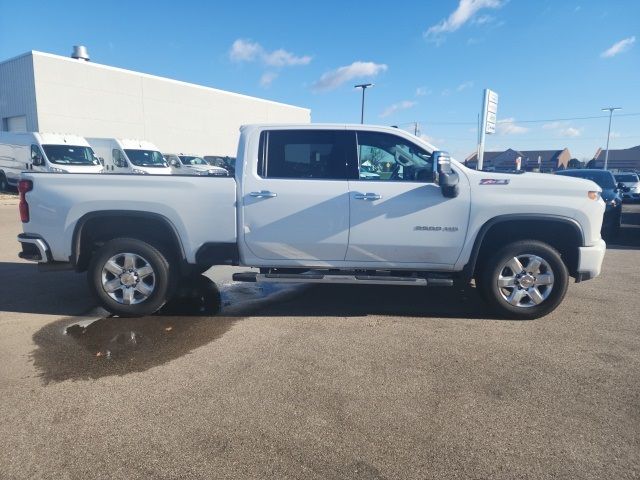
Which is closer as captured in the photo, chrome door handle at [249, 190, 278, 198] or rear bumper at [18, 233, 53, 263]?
chrome door handle at [249, 190, 278, 198]

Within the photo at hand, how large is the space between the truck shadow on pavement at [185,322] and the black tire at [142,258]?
138 mm

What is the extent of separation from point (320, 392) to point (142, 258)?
8.14 feet

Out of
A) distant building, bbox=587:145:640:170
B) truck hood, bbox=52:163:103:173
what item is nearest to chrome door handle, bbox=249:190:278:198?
truck hood, bbox=52:163:103:173

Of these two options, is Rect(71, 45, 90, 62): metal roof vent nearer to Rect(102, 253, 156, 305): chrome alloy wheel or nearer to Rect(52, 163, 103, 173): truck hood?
Rect(52, 163, 103, 173): truck hood

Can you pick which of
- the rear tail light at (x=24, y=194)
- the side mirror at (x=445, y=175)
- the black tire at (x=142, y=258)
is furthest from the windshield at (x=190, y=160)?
the side mirror at (x=445, y=175)

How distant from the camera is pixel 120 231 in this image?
4.58 m

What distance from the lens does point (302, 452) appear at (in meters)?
2.45

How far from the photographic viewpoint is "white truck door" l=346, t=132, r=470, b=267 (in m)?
4.33

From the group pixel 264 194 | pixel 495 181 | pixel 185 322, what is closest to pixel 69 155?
pixel 185 322

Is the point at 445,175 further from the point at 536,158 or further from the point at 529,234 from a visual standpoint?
the point at 536,158

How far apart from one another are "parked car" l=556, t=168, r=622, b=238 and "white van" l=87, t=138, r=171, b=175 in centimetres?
1666

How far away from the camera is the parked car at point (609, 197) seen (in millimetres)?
10516

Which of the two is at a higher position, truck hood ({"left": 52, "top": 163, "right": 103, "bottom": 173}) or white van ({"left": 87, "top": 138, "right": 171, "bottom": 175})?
white van ({"left": 87, "top": 138, "right": 171, "bottom": 175})

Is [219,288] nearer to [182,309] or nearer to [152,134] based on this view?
[182,309]
